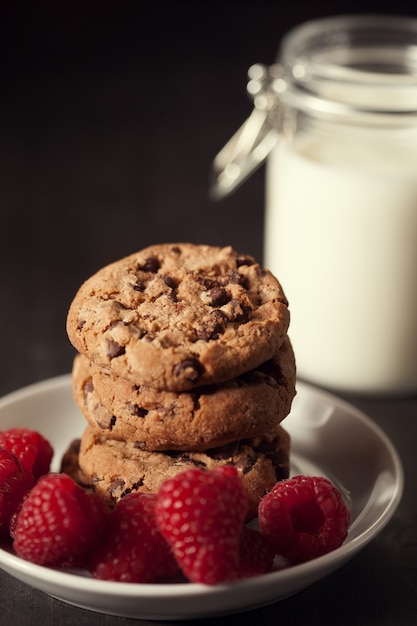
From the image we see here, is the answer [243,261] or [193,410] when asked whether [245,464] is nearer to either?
[193,410]

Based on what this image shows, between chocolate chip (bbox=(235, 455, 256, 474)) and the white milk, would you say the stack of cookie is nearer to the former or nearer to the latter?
chocolate chip (bbox=(235, 455, 256, 474))

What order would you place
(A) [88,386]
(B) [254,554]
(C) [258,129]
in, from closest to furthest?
(B) [254,554] < (A) [88,386] < (C) [258,129]

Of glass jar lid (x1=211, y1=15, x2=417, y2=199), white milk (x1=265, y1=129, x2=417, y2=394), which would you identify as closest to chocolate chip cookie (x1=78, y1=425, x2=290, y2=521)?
white milk (x1=265, y1=129, x2=417, y2=394)

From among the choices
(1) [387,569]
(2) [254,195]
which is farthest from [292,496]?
(2) [254,195]

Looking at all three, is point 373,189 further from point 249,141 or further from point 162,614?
point 162,614

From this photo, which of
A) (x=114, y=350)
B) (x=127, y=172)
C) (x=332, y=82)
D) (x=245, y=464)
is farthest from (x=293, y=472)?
(x=127, y=172)

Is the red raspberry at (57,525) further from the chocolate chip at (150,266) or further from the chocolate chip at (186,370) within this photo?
the chocolate chip at (150,266)
